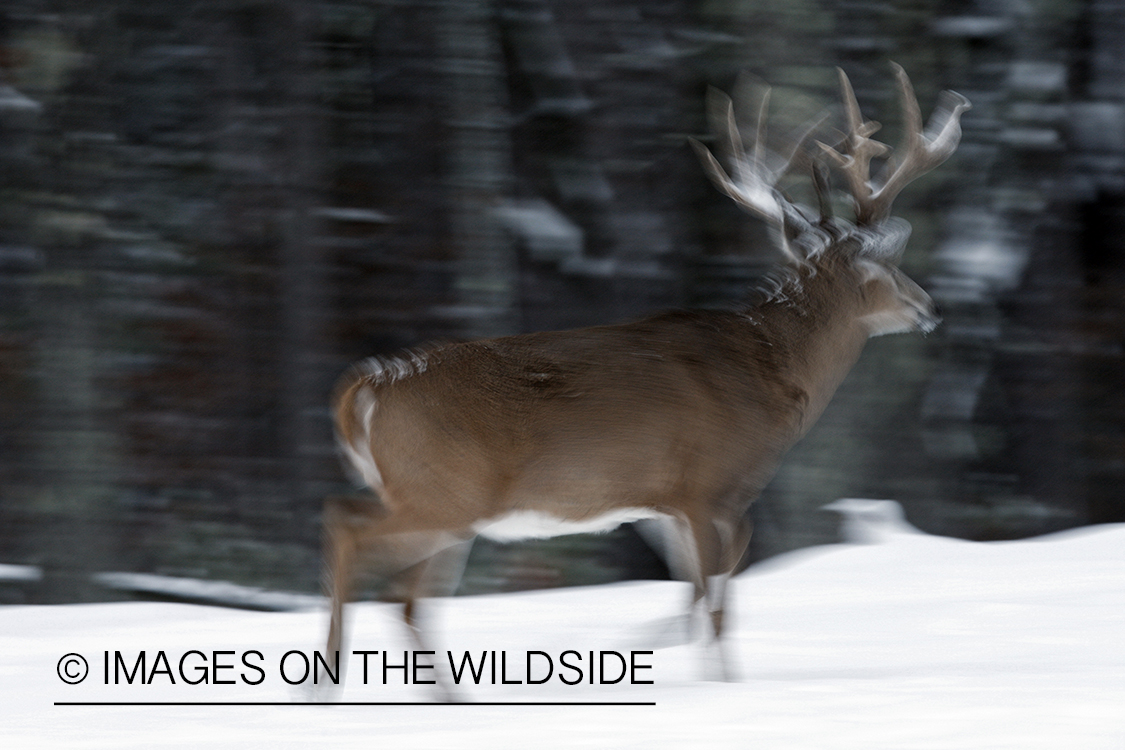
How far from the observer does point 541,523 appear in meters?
3.98

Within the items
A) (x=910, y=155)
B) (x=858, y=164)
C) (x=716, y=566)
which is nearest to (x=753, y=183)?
(x=858, y=164)

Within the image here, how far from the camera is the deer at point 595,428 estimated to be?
12.5 ft

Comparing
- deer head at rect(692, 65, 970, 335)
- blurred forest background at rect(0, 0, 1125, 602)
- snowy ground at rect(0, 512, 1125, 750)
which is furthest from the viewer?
blurred forest background at rect(0, 0, 1125, 602)

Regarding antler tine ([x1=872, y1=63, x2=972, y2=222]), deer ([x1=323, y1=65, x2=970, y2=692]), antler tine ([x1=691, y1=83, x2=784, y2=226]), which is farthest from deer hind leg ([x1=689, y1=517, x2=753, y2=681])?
antler tine ([x1=872, y1=63, x2=972, y2=222])

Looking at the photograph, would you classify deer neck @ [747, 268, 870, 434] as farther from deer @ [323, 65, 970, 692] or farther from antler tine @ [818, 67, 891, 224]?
antler tine @ [818, 67, 891, 224]

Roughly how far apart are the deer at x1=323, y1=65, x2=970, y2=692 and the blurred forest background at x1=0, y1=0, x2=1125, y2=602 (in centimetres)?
232

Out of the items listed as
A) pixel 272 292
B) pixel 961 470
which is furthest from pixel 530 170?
pixel 961 470

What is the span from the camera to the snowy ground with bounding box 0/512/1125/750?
3275 millimetres

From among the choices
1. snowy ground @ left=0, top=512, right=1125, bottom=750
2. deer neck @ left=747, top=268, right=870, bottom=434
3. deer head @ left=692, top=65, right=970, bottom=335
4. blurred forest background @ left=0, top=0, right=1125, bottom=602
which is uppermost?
blurred forest background @ left=0, top=0, right=1125, bottom=602

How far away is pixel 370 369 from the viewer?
13.0 feet

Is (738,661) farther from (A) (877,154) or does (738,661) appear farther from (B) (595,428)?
(A) (877,154)

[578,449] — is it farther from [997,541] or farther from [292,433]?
[997,541]

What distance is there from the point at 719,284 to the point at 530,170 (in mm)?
1192

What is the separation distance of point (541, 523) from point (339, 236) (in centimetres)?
331
